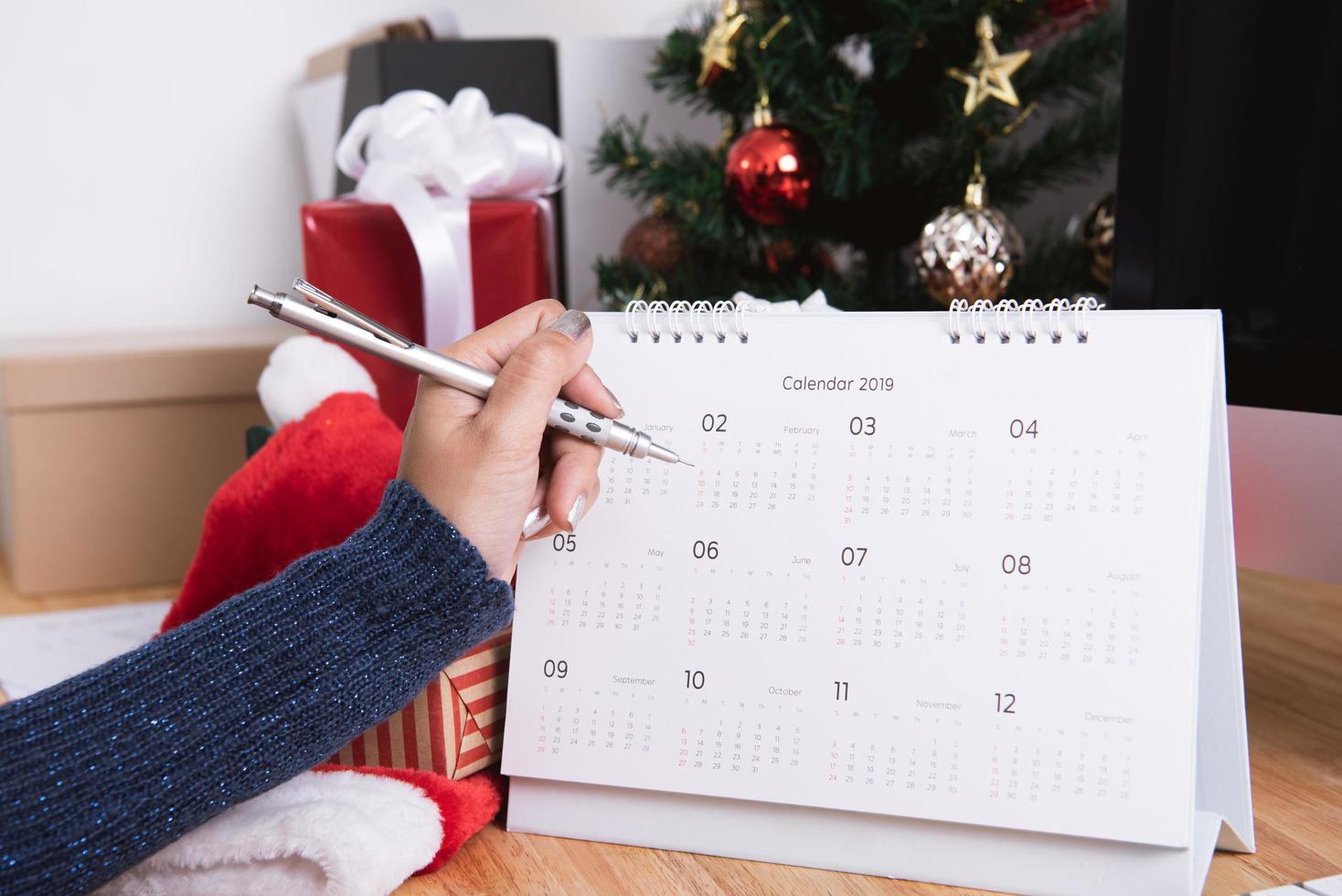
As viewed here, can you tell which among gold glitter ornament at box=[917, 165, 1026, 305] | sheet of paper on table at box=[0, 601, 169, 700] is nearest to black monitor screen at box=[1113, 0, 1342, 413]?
gold glitter ornament at box=[917, 165, 1026, 305]

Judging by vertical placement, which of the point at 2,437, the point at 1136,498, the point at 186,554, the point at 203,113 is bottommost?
the point at 186,554

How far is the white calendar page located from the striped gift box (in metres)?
0.02

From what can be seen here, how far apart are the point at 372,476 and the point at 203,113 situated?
82cm

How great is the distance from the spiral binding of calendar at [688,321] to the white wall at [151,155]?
0.93 metres

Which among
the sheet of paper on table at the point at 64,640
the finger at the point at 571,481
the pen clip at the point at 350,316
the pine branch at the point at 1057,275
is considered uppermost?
the pen clip at the point at 350,316

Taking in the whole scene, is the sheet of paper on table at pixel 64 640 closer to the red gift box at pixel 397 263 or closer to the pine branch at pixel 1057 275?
the red gift box at pixel 397 263

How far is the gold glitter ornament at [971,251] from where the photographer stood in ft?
2.60

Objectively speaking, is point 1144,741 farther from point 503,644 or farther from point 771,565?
point 503,644

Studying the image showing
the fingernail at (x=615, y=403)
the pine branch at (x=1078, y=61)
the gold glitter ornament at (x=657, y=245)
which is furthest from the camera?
the gold glitter ornament at (x=657, y=245)

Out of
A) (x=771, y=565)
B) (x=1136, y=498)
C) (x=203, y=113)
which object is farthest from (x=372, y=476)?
(x=203, y=113)

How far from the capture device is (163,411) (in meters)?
0.99

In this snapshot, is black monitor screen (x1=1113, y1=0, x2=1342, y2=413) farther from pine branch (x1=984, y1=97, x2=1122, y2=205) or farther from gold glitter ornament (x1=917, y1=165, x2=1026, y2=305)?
pine branch (x1=984, y1=97, x2=1122, y2=205)

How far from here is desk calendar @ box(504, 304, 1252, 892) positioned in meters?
0.42

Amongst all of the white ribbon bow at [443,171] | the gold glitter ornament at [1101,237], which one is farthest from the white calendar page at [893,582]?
the gold glitter ornament at [1101,237]
